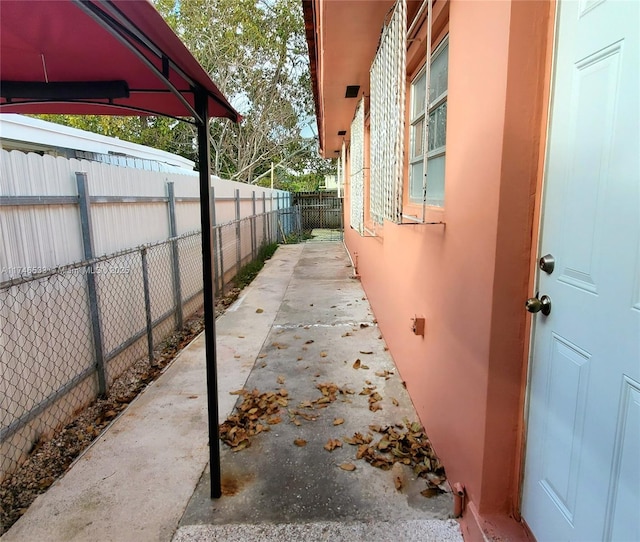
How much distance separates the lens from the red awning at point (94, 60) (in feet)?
4.42

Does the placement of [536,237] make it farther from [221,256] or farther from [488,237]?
[221,256]

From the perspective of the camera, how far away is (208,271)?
7.16 feet

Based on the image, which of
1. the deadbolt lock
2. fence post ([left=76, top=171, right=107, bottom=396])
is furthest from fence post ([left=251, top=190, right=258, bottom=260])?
the deadbolt lock

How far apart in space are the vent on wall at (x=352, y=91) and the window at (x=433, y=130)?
6.18 feet

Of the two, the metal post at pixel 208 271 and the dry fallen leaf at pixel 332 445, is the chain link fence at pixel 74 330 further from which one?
the dry fallen leaf at pixel 332 445

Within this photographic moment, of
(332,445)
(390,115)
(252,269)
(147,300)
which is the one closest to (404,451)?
(332,445)

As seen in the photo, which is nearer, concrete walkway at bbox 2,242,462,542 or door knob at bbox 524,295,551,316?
door knob at bbox 524,295,551,316

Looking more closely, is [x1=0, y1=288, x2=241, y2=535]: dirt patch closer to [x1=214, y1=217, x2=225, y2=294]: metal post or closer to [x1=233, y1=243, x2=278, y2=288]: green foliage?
[x1=214, y1=217, x2=225, y2=294]: metal post

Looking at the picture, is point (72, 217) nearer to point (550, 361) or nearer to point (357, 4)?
point (357, 4)

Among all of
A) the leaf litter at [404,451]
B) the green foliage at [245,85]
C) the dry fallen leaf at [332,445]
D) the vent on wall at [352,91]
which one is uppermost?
the green foliage at [245,85]

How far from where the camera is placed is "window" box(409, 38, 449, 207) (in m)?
2.68

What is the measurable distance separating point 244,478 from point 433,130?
257 centimetres

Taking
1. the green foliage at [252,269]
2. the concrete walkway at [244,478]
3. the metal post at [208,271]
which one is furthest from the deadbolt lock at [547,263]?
the green foliage at [252,269]

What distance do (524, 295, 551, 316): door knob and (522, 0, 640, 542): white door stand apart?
0.09 feet
